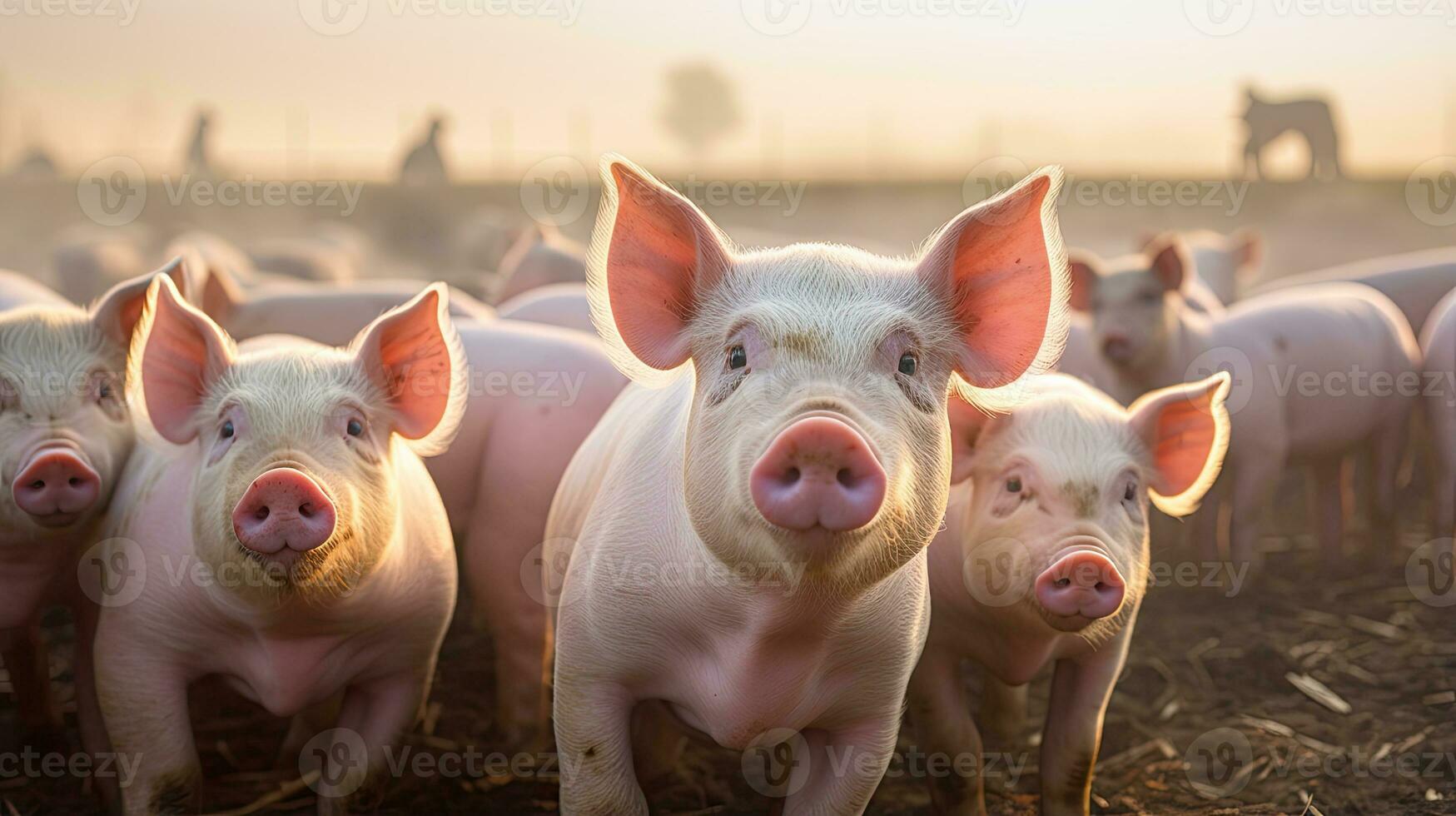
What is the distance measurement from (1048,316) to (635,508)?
105 cm

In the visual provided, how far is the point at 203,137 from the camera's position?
650 inches

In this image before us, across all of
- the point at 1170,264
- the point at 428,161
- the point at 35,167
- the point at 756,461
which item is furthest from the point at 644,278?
the point at 35,167

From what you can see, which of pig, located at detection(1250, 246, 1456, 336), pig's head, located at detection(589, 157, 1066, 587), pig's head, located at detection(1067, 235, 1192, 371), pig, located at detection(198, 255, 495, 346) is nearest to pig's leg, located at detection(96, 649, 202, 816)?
pig's head, located at detection(589, 157, 1066, 587)

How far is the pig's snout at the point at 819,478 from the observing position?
7.02ft

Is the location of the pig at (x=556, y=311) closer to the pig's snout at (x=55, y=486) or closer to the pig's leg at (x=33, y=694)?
the pig's leg at (x=33, y=694)

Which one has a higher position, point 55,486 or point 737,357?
point 737,357

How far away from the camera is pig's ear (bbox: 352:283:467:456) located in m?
3.40

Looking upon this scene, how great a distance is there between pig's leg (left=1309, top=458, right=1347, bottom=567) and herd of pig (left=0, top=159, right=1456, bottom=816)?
10.5ft

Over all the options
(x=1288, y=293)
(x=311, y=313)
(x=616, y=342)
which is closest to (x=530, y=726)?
(x=616, y=342)

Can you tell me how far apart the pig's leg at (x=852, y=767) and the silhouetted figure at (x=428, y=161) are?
12.8m

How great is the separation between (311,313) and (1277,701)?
14.8 feet

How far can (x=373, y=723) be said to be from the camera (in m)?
3.46

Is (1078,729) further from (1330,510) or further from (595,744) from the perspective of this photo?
(1330,510)

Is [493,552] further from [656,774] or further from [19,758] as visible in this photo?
[19,758]
